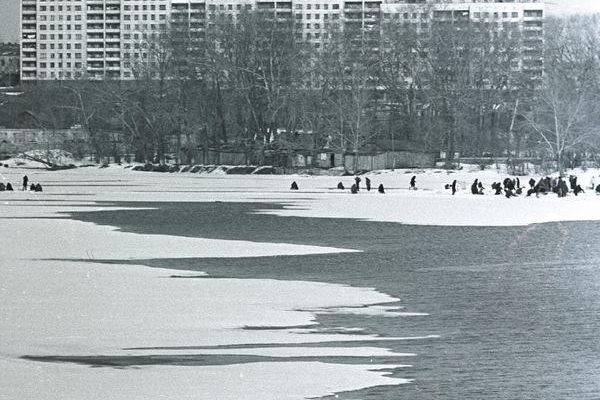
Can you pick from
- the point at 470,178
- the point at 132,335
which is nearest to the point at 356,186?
the point at 470,178

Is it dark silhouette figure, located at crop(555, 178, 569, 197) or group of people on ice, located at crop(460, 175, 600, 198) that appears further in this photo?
group of people on ice, located at crop(460, 175, 600, 198)

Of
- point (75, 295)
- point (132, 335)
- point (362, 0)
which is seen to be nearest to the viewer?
point (132, 335)

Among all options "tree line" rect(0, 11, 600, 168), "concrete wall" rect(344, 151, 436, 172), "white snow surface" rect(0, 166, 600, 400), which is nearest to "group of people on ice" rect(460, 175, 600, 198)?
"white snow surface" rect(0, 166, 600, 400)

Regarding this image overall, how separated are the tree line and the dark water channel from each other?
178 ft

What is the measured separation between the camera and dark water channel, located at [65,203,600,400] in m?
15.9

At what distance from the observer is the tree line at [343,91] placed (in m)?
102

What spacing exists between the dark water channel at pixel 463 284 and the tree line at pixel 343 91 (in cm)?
5430

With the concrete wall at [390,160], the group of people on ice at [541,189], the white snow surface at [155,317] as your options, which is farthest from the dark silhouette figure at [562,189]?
the concrete wall at [390,160]

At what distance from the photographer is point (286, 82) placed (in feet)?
361

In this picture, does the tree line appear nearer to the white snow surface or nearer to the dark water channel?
the dark water channel

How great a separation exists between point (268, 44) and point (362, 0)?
8940 cm

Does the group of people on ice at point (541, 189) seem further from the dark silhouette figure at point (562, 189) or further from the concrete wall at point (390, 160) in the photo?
the concrete wall at point (390, 160)

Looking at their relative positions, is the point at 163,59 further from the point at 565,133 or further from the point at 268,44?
the point at 565,133

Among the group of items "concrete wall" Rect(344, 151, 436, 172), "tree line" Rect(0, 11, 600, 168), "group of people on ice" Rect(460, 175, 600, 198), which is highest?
"tree line" Rect(0, 11, 600, 168)
